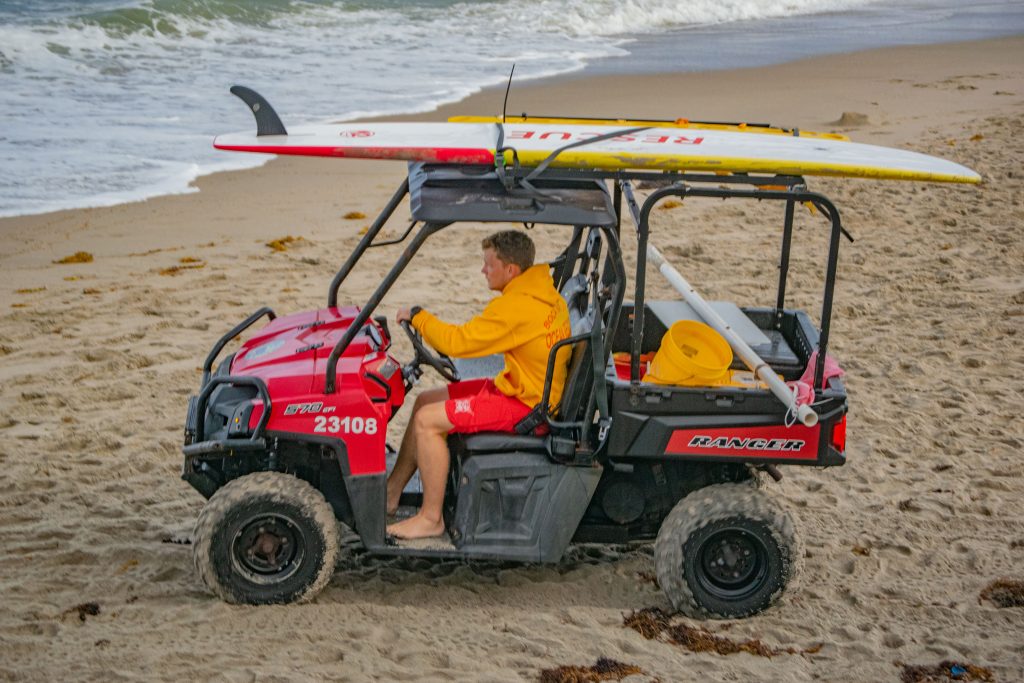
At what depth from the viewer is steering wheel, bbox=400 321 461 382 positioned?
4.79 m

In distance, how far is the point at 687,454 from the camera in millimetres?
4758

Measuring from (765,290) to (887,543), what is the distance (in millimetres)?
3685

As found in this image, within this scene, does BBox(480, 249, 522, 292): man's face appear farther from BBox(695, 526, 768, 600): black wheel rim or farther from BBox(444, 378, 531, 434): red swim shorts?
BBox(695, 526, 768, 600): black wheel rim

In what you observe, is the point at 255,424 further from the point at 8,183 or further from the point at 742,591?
the point at 8,183

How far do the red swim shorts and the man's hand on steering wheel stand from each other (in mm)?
167

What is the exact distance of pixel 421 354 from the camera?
15.9 ft

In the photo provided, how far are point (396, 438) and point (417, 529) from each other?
1687 mm

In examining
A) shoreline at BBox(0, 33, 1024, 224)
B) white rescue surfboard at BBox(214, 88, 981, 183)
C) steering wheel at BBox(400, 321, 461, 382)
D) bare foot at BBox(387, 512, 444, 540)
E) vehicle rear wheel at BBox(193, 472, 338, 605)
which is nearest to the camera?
white rescue surfboard at BBox(214, 88, 981, 183)

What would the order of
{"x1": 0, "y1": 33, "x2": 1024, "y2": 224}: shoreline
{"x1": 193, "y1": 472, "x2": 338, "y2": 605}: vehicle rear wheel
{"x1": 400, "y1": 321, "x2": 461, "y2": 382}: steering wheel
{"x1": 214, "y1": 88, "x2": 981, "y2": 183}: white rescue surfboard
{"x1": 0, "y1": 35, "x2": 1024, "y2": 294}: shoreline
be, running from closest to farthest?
{"x1": 214, "y1": 88, "x2": 981, "y2": 183}: white rescue surfboard
{"x1": 193, "y1": 472, "x2": 338, "y2": 605}: vehicle rear wheel
{"x1": 400, "y1": 321, "x2": 461, "y2": 382}: steering wheel
{"x1": 0, "y1": 35, "x2": 1024, "y2": 294}: shoreline
{"x1": 0, "y1": 33, "x2": 1024, "y2": 224}: shoreline

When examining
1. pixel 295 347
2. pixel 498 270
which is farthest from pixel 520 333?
pixel 295 347

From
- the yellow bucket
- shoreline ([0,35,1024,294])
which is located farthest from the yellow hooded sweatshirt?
shoreline ([0,35,1024,294])

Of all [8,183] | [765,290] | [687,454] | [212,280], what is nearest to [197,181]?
[8,183]

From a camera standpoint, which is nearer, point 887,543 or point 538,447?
point 538,447

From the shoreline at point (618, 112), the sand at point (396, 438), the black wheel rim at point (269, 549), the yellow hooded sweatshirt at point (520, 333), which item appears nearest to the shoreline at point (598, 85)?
the shoreline at point (618, 112)
